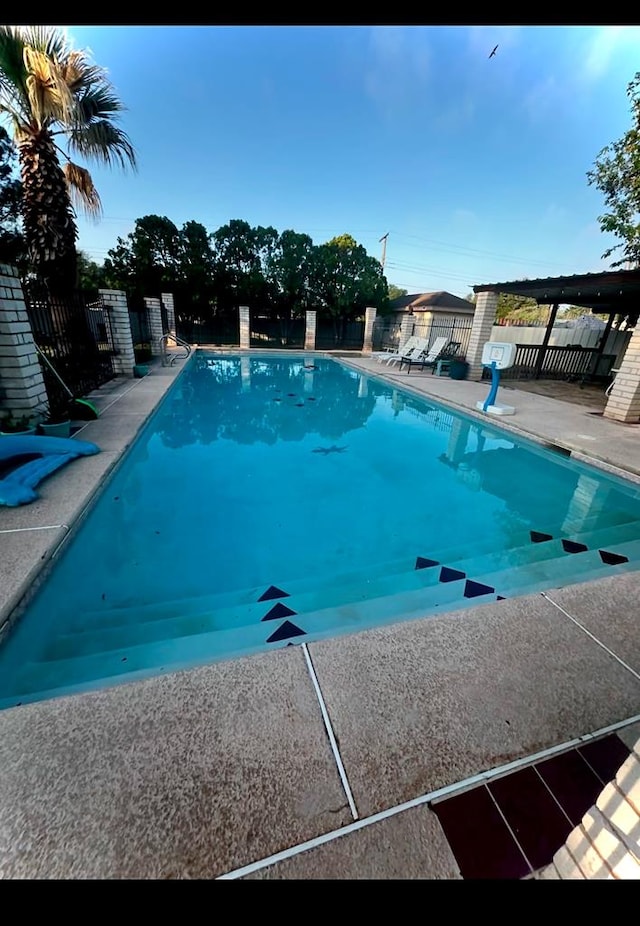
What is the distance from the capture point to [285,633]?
2.23 meters

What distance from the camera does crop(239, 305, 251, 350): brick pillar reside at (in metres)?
17.5

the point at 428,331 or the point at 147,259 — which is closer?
the point at 428,331

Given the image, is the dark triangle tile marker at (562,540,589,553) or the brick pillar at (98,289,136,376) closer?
the dark triangle tile marker at (562,540,589,553)

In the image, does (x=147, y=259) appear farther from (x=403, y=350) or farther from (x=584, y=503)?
(x=584, y=503)

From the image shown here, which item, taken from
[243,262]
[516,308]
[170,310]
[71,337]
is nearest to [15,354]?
[71,337]


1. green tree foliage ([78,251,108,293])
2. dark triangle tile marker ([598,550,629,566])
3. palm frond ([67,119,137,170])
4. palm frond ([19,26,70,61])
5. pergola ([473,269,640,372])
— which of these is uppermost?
palm frond ([19,26,70,61])

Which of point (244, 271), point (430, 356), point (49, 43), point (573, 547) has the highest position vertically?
point (49, 43)

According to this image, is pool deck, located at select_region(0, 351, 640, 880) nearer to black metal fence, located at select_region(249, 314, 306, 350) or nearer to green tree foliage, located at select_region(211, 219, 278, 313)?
black metal fence, located at select_region(249, 314, 306, 350)

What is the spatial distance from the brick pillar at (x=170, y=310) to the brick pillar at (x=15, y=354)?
13537 mm

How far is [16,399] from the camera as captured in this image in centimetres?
425

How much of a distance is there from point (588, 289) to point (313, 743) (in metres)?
10.7

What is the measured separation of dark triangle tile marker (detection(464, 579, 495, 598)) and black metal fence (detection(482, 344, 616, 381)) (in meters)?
11.0

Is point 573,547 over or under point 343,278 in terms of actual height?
under

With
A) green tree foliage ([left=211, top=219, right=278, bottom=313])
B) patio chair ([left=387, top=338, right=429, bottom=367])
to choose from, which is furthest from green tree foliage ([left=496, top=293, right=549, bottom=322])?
patio chair ([left=387, top=338, right=429, bottom=367])
